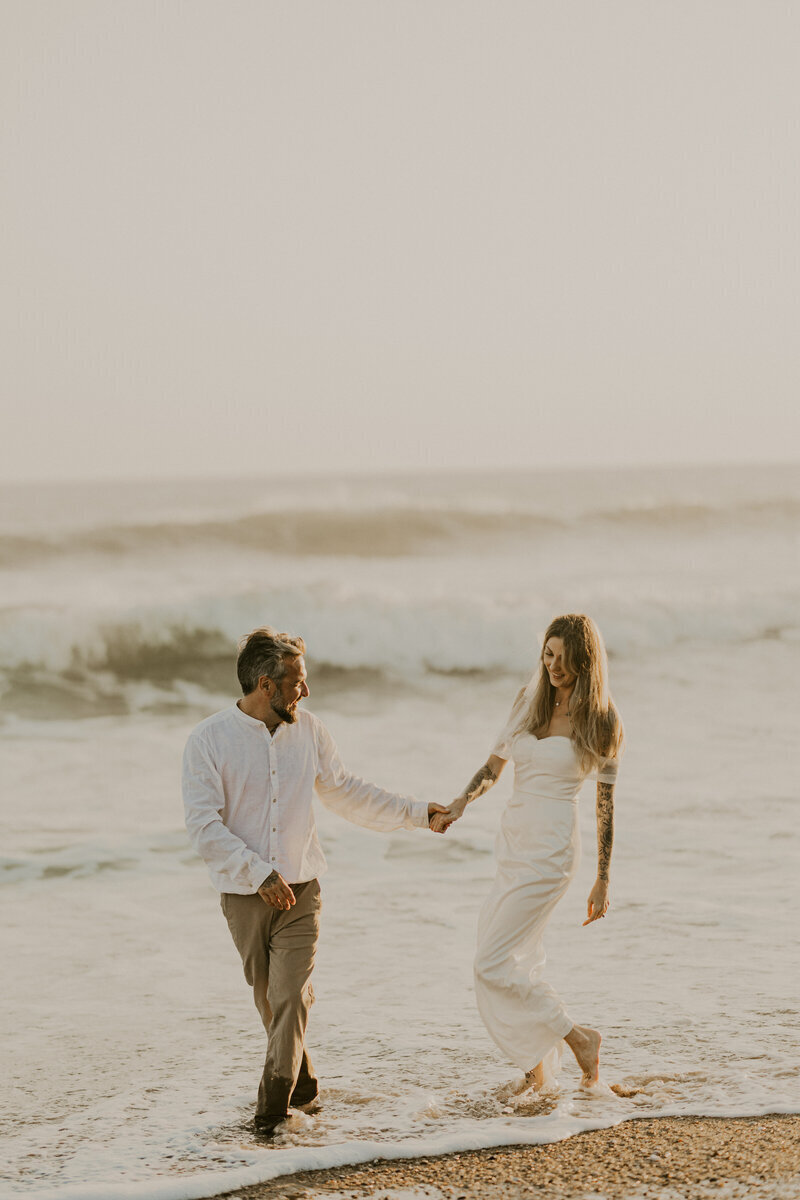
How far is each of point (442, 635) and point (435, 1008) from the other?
1256cm

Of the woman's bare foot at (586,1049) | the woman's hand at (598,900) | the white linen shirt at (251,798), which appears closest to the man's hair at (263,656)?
the white linen shirt at (251,798)

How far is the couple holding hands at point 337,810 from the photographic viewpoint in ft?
13.0

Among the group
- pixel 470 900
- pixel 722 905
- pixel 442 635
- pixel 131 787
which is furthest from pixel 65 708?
pixel 722 905

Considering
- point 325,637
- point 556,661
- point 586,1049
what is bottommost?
point 586,1049

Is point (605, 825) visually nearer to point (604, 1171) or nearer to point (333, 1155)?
point (604, 1171)

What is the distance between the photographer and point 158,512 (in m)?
29.8

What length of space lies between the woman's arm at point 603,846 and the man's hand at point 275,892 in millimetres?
1065

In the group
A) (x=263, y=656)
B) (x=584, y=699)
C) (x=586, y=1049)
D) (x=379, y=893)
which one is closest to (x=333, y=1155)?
(x=586, y=1049)

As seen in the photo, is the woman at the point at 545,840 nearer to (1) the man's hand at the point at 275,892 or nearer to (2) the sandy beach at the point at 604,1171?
(2) the sandy beach at the point at 604,1171

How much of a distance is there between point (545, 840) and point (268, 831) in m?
0.95

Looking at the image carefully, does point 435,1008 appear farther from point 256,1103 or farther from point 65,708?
point 65,708

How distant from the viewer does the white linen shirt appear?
12.7ft

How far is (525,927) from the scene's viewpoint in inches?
169

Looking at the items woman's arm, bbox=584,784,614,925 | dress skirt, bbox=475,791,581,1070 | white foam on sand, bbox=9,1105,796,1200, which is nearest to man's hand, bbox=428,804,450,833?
dress skirt, bbox=475,791,581,1070
